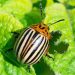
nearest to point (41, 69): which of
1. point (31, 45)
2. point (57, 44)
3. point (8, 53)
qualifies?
point (57, 44)

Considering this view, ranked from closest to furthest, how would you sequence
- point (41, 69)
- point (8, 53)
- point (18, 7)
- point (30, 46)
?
point (30, 46) < point (8, 53) < point (41, 69) < point (18, 7)

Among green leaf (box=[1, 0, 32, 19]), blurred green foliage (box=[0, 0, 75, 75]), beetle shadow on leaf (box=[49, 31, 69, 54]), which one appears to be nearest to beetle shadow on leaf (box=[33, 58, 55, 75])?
blurred green foliage (box=[0, 0, 75, 75])

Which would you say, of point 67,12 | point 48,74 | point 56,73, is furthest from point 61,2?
point 56,73

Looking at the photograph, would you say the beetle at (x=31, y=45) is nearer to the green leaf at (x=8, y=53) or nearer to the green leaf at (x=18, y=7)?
the green leaf at (x=8, y=53)

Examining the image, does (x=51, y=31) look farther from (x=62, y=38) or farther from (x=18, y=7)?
(x=18, y=7)

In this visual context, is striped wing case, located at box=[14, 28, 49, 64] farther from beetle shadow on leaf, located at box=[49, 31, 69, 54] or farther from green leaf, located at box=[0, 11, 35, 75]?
beetle shadow on leaf, located at box=[49, 31, 69, 54]

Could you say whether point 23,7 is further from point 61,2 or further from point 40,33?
point 40,33

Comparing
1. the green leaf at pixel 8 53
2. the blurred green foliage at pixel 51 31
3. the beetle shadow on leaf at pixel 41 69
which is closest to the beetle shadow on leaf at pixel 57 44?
the blurred green foliage at pixel 51 31

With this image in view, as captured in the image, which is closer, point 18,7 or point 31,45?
point 31,45
